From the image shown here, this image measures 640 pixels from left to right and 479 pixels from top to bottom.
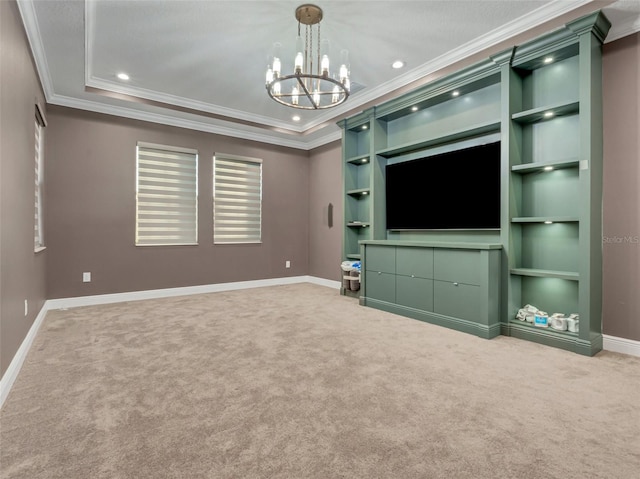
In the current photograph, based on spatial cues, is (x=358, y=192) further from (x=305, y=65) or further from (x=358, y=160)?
(x=305, y=65)

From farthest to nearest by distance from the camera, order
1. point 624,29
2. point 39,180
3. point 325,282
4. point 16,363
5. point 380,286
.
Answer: point 325,282, point 380,286, point 39,180, point 624,29, point 16,363

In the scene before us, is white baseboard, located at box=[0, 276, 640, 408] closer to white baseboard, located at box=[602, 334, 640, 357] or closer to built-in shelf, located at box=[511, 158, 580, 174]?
white baseboard, located at box=[602, 334, 640, 357]

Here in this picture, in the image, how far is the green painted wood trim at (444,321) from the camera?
119 inches

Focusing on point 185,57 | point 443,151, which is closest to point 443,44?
point 443,151

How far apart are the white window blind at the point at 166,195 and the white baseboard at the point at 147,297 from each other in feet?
2.38

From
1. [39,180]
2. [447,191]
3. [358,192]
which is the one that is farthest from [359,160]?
[39,180]

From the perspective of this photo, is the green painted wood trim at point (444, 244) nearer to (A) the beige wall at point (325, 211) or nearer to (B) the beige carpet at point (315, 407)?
(B) the beige carpet at point (315, 407)

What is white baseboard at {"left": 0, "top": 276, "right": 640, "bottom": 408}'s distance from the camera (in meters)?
2.19

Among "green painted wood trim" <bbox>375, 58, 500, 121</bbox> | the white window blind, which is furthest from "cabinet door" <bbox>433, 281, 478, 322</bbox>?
the white window blind

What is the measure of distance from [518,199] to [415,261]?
115 centimetres

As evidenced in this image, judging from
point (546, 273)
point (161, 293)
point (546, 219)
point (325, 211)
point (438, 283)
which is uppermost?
point (325, 211)

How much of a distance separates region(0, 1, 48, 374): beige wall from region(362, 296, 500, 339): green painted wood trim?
3331 mm

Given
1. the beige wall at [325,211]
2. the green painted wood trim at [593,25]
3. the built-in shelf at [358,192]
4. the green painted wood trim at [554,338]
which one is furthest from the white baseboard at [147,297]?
the green painted wood trim at [593,25]

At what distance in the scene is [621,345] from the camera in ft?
8.80
